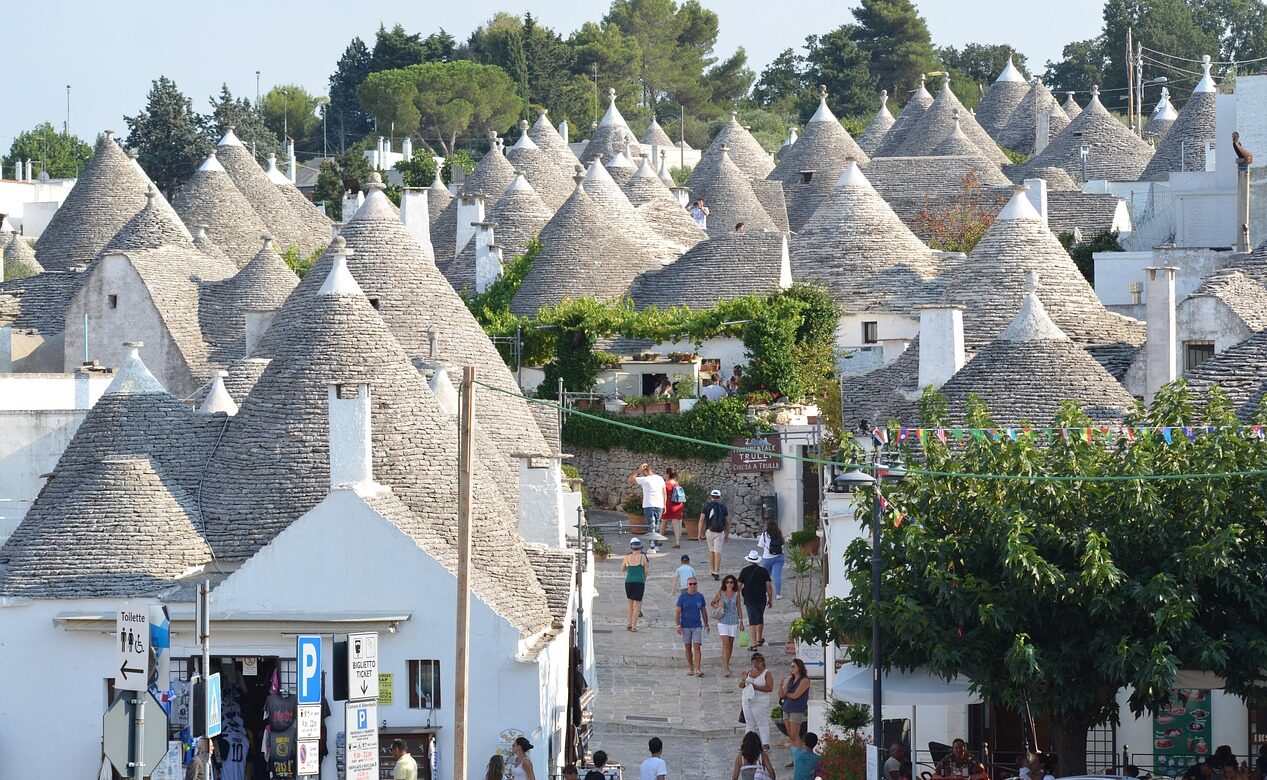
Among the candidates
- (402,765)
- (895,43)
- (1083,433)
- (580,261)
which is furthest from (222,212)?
(895,43)

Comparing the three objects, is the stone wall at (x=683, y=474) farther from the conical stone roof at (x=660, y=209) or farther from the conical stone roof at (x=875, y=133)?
the conical stone roof at (x=875, y=133)

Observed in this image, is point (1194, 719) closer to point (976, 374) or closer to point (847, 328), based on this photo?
point (976, 374)

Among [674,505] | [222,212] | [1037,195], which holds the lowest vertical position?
[674,505]

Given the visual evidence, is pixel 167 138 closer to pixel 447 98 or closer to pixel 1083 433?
pixel 447 98

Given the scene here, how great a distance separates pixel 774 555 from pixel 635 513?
6.10m

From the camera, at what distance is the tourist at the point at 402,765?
20969 millimetres

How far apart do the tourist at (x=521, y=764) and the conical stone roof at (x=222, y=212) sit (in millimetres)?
29392

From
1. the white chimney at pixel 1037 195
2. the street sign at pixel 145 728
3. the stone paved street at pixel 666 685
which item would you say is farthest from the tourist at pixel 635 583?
the white chimney at pixel 1037 195

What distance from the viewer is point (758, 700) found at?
917 inches

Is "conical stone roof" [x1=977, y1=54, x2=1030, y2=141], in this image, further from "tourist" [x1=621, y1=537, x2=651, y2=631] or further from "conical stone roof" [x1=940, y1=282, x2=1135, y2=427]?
"tourist" [x1=621, y1=537, x2=651, y2=631]

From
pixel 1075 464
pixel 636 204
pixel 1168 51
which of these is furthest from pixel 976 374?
pixel 1168 51

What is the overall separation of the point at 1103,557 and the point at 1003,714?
363 centimetres

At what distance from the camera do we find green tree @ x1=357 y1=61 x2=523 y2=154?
9962 centimetres

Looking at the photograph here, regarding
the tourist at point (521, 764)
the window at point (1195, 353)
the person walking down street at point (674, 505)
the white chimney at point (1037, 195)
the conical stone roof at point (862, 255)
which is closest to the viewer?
the tourist at point (521, 764)
